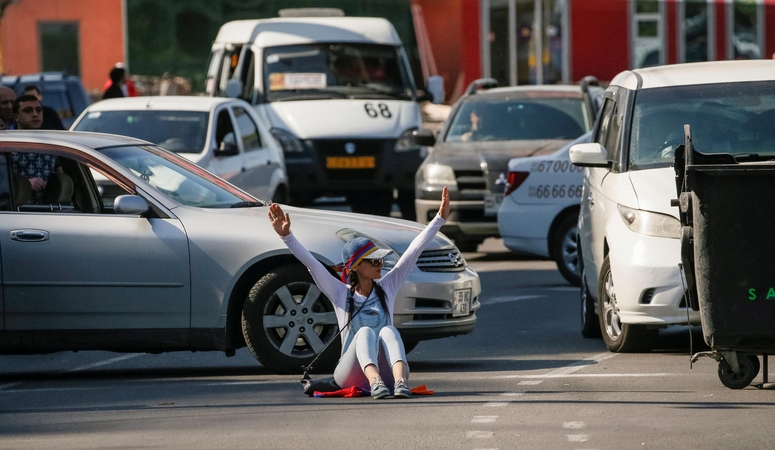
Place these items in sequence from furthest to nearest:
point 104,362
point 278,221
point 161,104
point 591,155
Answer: point 161,104
point 104,362
point 591,155
point 278,221

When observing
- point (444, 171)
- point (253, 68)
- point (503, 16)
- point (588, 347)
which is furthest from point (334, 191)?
point (503, 16)

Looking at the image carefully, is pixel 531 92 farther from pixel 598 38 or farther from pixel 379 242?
pixel 598 38

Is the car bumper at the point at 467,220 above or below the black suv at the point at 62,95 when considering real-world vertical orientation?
below

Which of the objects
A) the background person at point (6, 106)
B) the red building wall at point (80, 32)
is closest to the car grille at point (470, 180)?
the background person at point (6, 106)

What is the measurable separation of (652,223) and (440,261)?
1306mm

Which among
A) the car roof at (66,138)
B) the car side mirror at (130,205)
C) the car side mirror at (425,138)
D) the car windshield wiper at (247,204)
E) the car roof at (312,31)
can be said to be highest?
the car roof at (312,31)

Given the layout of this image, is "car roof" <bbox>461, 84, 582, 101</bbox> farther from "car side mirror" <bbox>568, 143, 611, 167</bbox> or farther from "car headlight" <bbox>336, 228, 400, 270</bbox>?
Result: "car headlight" <bbox>336, 228, 400, 270</bbox>

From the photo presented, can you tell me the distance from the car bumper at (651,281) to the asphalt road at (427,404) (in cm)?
30

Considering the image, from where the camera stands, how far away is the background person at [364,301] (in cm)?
865

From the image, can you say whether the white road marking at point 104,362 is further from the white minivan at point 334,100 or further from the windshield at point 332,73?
the windshield at point 332,73

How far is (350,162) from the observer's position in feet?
69.6

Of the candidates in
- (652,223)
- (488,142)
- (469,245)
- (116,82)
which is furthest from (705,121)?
(116,82)

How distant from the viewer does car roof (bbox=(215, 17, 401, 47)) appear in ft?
70.9

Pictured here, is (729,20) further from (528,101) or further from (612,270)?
(612,270)
